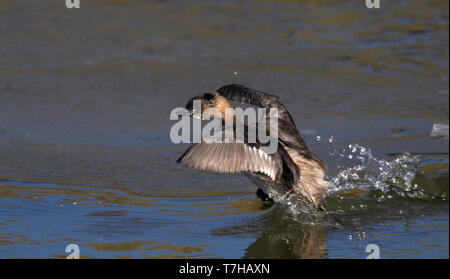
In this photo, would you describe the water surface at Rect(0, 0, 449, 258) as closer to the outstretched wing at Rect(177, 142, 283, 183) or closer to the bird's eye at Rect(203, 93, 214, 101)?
the outstretched wing at Rect(177, 142, 283, 183)

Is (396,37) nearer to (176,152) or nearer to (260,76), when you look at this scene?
(260,76)

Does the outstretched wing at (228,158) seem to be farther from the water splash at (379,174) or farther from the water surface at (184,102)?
the water splash at (379,174)

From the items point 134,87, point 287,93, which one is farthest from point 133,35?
point 287,93

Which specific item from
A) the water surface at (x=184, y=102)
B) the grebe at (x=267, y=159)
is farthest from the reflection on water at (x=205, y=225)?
the grebe at (x=267, y=159)

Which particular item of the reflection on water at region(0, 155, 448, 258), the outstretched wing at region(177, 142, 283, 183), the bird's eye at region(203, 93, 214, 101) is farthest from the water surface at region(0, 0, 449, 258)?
the bird's eye at region(203, 93, 214, 101)

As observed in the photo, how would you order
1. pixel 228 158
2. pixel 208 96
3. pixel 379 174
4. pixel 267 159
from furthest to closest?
pixel 379 174
pixel 208 96
pixel 267 159
pixel 228 158

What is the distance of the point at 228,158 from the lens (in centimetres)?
524

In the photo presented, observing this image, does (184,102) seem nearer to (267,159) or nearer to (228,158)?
(267,159)

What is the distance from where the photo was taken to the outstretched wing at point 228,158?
5.15m

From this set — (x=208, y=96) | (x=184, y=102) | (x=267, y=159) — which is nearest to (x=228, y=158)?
(x=267, y=159)

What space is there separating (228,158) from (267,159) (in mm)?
363

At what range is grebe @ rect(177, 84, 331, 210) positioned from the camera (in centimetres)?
521

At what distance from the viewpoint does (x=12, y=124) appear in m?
8.32

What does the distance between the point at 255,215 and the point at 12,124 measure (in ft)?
11.0
